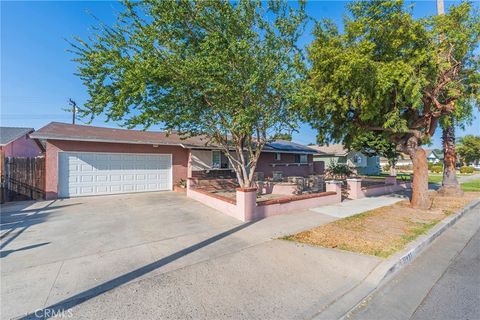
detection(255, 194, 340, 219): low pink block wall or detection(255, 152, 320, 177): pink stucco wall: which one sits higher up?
detection(255, 152, 320, 177): pink stucco wall

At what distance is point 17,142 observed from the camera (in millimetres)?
18656

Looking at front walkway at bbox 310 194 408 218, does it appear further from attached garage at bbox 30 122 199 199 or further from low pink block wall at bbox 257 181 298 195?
attached garage at bbox 30 122 199 199

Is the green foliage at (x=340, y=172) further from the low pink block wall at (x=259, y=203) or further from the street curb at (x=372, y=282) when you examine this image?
the street curb at (x=372, y=282)

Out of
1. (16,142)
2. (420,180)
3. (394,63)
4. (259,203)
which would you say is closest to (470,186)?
(420,180)

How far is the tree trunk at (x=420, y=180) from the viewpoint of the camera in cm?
934

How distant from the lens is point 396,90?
8281 millimetres

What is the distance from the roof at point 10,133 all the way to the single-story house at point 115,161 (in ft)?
17.5

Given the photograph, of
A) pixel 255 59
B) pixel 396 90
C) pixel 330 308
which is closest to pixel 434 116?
pixel 396 90

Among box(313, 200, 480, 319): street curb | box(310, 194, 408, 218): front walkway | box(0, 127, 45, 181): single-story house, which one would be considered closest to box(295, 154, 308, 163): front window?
box(310, 194, 408, 218): front walkway

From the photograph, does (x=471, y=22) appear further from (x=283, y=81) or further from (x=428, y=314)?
(x=428, y=314)

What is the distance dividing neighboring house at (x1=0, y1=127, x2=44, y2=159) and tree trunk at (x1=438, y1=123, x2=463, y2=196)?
27.2 metres

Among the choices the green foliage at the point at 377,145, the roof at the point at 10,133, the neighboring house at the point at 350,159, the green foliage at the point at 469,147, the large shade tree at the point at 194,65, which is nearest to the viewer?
the large shade tree at the point at 194,65

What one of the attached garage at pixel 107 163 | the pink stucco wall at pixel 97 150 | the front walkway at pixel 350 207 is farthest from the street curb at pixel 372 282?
the pink stucco wall at pixel 97 150

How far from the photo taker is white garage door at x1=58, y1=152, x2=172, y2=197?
1136 cm
